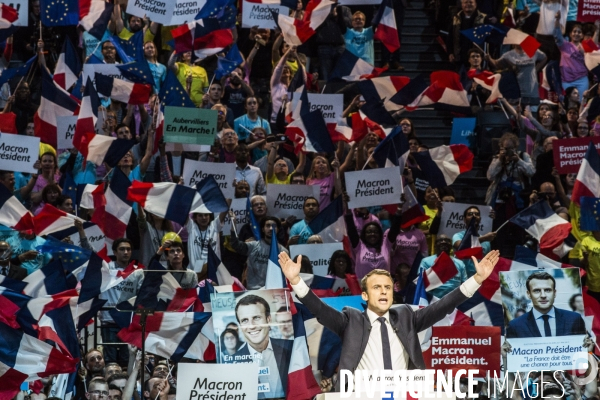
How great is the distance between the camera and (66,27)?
58.9 feet

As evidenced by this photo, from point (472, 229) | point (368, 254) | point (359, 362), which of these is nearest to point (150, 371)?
point (368, 254)

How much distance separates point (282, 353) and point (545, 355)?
2336mm

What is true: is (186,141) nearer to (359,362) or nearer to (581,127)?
(581,127)

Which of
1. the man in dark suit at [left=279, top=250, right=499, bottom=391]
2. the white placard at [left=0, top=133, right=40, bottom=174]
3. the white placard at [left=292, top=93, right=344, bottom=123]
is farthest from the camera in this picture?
the white placard at [left=292, top=93, right=344, bottom=123]

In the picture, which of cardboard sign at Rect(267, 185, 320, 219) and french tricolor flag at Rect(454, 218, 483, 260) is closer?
french tricolor flag at Rect(454, 218, 483, 260)

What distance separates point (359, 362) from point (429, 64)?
457 inches

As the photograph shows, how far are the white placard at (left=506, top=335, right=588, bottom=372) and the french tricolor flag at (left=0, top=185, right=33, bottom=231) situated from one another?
505 cm

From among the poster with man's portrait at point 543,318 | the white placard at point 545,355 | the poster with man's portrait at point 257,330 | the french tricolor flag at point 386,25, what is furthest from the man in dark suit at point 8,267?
the french tricolor flag at point 386,25

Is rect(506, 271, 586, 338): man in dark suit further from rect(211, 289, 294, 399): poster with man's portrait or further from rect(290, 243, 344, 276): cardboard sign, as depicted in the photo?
rect(290, 243, 344, 276): cardboard sign

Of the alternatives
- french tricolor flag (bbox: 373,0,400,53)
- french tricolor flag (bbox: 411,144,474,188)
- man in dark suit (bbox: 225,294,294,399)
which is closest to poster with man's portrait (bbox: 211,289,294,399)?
man in dark suit (bbox: 225,294,294,399)

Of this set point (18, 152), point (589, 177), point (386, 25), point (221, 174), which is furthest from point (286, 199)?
point (386, 25)

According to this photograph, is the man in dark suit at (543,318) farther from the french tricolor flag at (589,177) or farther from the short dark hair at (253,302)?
the french tricolor flag at (589,177)

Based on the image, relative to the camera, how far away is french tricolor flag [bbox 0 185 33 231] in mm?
13391

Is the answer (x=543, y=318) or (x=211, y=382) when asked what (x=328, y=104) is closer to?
(x=543, y=318)
